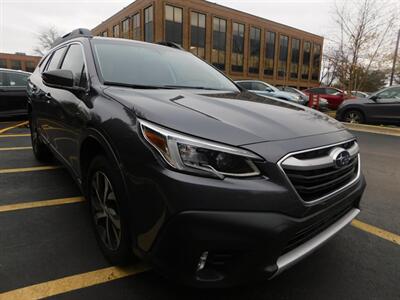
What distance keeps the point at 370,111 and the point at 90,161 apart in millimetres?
10426

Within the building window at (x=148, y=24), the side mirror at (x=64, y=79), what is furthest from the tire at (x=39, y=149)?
the building window at (x=148, y=24)

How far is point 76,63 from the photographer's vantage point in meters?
3.10

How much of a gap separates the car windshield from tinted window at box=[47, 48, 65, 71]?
1086 mm

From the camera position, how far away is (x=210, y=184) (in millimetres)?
1600

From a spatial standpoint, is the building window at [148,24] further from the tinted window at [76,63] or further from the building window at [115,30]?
the tinted window at [76,63]

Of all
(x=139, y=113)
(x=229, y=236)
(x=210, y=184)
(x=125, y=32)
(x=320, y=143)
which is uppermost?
(x=125, y=32)

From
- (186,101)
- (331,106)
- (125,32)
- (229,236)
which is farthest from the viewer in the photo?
(125,32)

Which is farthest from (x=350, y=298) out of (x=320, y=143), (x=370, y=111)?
(x=370, y=111)

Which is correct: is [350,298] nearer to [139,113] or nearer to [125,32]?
[139,113]

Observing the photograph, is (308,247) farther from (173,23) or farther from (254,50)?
(254,50)

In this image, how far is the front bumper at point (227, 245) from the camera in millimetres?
1573

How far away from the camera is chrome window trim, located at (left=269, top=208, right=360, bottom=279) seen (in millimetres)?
1727

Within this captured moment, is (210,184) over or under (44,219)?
over

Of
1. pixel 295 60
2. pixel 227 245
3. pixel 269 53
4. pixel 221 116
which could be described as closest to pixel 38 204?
pixel 221 116
